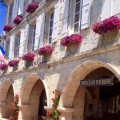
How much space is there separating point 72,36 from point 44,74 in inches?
89.9

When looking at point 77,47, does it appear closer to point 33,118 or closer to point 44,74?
point 44,74

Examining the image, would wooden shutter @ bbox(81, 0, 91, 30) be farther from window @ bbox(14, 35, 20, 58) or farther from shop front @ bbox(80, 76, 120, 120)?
window @ bbox(14, 35, 20, 58)

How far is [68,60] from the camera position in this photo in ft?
22.5

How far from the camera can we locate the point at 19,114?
9.64m

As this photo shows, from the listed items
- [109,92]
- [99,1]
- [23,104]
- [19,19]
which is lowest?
[23,104]

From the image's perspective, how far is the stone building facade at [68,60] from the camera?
5594 millimetres

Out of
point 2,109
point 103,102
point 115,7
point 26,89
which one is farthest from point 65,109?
point 2,109

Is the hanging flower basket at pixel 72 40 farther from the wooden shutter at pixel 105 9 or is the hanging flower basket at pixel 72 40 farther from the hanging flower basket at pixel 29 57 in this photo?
the hanging flower basket at pixel 29 57

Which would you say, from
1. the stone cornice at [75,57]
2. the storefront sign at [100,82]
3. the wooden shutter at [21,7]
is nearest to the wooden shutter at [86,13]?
the stone cornice at [75,57]

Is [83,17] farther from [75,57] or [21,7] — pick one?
[21,7]

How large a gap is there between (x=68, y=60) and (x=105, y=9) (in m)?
1.99

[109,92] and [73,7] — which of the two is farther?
[109,92]

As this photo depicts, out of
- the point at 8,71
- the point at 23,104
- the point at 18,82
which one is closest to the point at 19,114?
the point at 23,104

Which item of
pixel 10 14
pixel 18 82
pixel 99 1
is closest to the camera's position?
pixel 99 1
